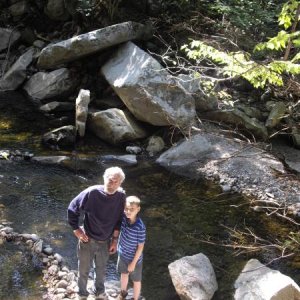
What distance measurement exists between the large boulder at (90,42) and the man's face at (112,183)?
9022 millimetres

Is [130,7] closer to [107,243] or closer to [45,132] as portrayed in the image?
[45,132]

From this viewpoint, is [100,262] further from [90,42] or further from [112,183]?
[90,42]

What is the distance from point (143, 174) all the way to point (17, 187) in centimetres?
294

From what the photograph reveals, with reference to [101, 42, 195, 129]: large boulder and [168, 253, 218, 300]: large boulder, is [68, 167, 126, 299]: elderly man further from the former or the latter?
[101, 42, 195, 129]: large boulder

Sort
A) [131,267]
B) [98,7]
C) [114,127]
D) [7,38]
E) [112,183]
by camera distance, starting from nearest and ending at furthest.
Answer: [112,183] < [131,267] < [114,127] < [98,7] < [7,38]

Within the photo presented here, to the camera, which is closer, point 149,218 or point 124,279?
point 124,279

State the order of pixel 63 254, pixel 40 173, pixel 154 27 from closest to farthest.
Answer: pixel 63 254 → pixel 40 173 → pixel 154 27

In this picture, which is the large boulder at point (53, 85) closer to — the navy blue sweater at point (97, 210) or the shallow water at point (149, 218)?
the shallow water at point (149, 218)

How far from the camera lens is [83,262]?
5121mm

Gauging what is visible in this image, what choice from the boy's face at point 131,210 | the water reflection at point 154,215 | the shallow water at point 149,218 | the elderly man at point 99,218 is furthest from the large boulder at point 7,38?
the boy's face at point 131,210

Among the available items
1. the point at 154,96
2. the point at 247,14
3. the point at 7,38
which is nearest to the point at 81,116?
the point at 154,96

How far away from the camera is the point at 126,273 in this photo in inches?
207

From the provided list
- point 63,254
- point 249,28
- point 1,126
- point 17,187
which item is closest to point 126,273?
point 63,254

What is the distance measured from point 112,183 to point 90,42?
9.08 metres
